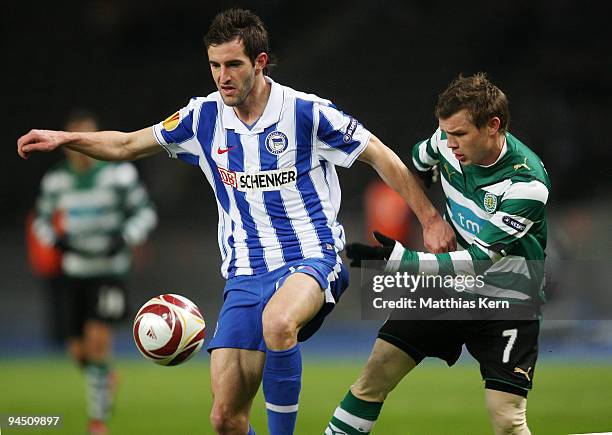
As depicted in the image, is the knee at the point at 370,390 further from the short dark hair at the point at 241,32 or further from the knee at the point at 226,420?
the short dark hair at the point at 241,32

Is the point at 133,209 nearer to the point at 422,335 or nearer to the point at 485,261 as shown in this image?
the point at 422,335

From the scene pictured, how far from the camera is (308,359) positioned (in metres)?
10.3

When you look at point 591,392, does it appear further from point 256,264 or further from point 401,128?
point 256,264

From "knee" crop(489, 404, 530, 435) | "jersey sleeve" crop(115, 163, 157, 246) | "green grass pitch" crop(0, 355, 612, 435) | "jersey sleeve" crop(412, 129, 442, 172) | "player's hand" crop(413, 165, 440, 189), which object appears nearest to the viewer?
"knee" crop(489, 404, 530, 435)

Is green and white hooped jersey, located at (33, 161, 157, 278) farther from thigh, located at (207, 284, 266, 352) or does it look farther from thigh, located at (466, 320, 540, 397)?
thigh, located at (466, 320, 540, 397)

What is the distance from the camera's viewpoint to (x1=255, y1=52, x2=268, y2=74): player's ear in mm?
4683

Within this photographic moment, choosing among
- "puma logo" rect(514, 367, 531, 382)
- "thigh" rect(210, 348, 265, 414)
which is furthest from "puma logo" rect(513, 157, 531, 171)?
"thigh" rect(210, 348, 265, 414)

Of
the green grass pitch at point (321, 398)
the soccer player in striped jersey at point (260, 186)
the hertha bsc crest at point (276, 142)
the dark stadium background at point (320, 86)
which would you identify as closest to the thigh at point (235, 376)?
the soccer player in striped jersey at point (260, 186)

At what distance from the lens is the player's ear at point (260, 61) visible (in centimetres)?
468

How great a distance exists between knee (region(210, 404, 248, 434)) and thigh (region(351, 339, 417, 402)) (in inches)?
23.6

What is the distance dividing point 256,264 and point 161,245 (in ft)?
20.0

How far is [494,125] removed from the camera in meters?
4.65

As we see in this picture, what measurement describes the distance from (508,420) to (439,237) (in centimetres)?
83

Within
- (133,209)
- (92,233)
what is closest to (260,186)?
(133,209)
